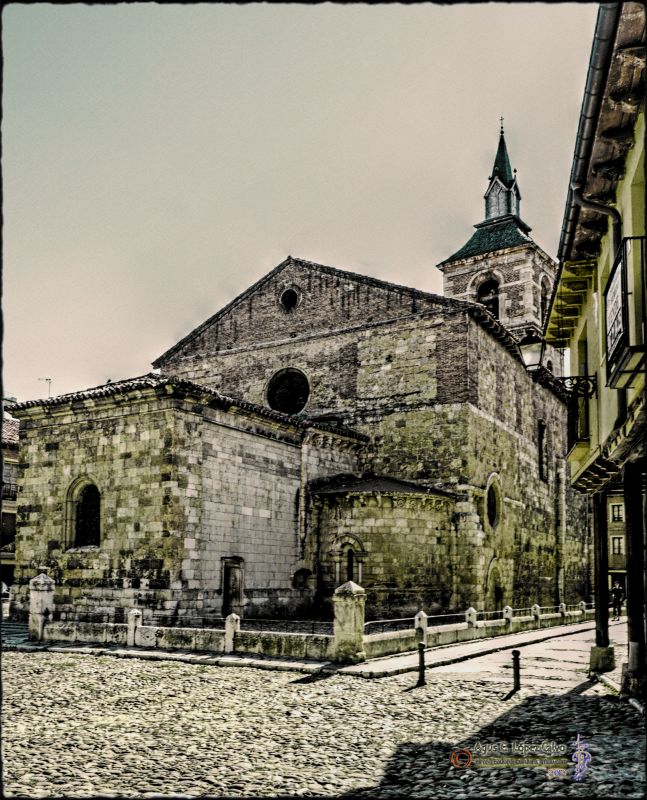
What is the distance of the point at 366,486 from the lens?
22703mm

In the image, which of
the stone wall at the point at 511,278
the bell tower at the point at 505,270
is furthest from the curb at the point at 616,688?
the stone wall at the point at 511,278

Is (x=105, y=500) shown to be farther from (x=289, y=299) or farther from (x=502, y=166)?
(x=502, y=166)

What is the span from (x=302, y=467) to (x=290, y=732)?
47.9 feet

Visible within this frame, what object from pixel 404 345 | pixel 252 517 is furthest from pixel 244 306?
pixel 252 517

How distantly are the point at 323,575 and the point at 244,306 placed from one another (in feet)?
37.6

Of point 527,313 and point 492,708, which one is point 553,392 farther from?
point 492,708

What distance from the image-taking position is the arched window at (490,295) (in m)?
34.8

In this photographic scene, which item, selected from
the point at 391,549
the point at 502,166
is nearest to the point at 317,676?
the point at 391,549

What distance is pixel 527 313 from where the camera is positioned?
33.1 meters

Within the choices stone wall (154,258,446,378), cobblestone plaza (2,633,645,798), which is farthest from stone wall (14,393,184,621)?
stone wall (154,258,446,378)

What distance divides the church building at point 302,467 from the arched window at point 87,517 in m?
0.05

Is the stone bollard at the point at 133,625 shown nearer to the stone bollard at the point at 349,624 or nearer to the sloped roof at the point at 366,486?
the stone bollard at the point at 349,624

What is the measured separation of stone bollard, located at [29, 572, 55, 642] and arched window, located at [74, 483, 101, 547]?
8.43ft

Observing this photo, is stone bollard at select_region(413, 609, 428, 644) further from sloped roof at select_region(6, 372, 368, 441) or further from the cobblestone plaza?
sloped roof at select_region(6, 372, 368, 441)
